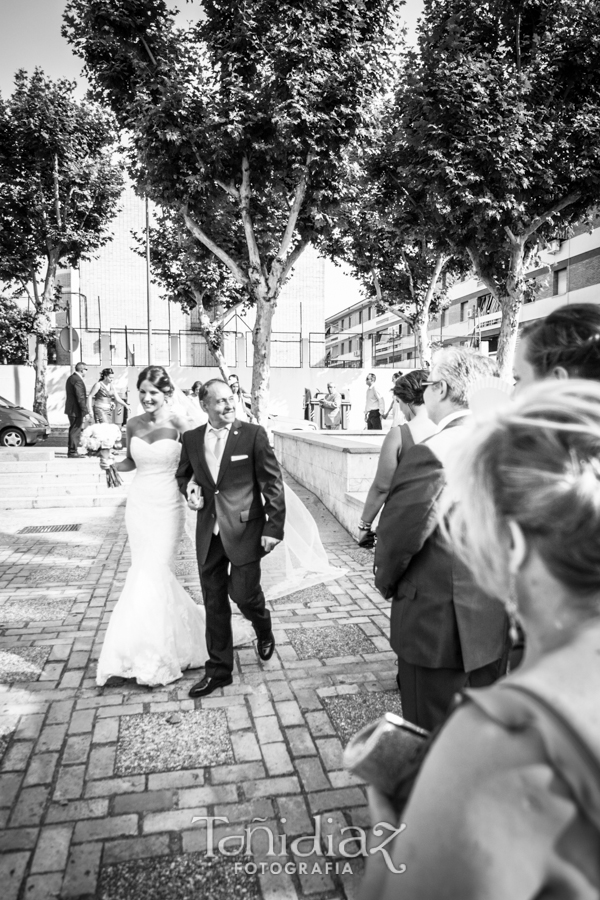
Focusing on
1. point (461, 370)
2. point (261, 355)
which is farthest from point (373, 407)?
point (461, 370)

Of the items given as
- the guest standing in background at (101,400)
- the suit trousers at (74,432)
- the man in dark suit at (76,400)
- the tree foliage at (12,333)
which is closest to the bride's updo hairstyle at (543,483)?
→ the guest standing in background at (101,400)

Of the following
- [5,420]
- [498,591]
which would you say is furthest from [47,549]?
[5,420]

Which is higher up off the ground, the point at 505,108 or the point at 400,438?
the point at 505,108

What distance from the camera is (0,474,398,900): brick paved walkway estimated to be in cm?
249

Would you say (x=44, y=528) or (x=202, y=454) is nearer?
(x=202, y=454)

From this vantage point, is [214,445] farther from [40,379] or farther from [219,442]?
[40,379]

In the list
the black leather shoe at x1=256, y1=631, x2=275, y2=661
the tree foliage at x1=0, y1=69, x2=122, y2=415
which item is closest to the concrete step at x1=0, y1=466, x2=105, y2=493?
the black leather shoe at x1=256, y1=631, x2=275, y2=661

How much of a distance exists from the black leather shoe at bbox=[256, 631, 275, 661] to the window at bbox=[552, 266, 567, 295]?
4198 cm

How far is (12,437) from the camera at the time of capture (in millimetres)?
17203

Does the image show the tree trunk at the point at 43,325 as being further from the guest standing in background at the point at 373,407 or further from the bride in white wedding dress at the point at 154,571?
the bride in white wedding dress at the point at 154,571

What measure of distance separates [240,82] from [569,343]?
39.7 feet

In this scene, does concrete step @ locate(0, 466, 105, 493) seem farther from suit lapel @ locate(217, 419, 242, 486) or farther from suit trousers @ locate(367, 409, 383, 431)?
suit lapel @ locate(217, 419, 242, 486)

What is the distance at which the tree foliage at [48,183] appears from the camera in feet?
66.5

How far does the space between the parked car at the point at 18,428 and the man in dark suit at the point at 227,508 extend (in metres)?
14.7
